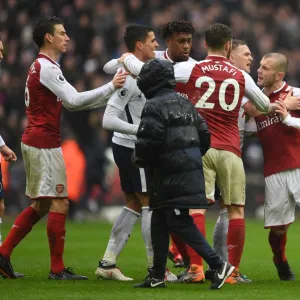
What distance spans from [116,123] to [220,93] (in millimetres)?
968

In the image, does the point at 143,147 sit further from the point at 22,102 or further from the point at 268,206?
the point at 22,102

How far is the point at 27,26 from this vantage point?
2258 centimetres

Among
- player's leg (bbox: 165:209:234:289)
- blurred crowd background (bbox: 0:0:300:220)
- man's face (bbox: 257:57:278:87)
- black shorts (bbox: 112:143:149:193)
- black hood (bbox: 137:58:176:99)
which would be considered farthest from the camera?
blurred crowd background (bbox: 0:0:300:220)

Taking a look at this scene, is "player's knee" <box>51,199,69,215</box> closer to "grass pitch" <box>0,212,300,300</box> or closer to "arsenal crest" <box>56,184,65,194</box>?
"arsenal crest" <box>56,184,65,194</box>

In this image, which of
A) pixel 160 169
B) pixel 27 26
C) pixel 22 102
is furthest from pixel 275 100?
pixel 27 26

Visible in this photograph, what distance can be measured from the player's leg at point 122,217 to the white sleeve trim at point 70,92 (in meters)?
0.58

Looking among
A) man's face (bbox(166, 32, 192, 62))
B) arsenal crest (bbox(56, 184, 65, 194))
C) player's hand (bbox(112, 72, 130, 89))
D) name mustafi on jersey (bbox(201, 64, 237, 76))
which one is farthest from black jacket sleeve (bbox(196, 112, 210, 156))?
arsenal crest (bbox(56, 184, 65, 194))

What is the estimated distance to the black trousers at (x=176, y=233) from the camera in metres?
8.14

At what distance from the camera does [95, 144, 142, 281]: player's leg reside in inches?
375

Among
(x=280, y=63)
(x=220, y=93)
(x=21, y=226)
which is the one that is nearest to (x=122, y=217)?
(x=21, y=226)

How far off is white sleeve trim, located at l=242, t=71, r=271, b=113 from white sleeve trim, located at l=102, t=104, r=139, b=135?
3.41 feet

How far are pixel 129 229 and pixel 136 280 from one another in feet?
1.77

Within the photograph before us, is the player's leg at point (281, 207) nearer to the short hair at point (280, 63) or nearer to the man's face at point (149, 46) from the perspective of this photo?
the short hair at point (280, 63)

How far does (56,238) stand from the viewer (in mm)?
9523
